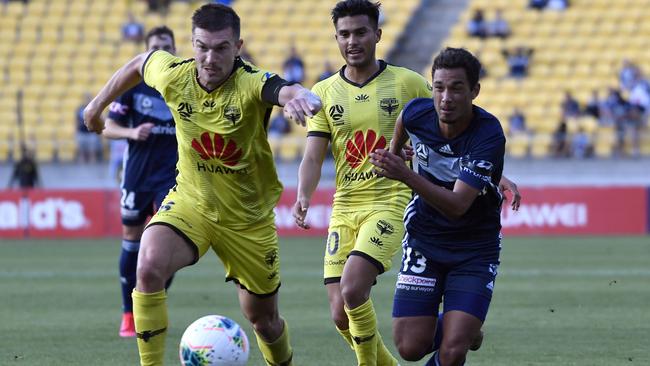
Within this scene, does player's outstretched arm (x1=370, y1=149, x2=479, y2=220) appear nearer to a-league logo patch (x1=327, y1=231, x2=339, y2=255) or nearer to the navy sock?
a-league logo patch (x1=327, y1=231, x2=339, y2=255)

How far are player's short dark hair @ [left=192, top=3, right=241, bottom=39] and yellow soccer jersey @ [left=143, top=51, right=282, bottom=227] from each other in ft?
0.94

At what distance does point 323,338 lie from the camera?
1020 centimetres

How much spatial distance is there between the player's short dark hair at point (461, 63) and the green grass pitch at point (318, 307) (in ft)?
8.24

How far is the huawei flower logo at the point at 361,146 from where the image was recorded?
833 cm

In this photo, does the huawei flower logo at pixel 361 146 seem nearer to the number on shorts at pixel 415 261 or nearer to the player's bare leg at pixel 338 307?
the player's bare leg at pixel 338 307

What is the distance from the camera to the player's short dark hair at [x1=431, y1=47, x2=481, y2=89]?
6984 millimetres

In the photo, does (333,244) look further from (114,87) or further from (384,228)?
(114,87)

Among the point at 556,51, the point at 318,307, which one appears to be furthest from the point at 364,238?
the point at 556,51

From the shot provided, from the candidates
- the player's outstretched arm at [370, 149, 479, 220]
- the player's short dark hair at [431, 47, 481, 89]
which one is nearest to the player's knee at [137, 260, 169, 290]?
the player's outstretched arm at [370, 149, 479, 220]

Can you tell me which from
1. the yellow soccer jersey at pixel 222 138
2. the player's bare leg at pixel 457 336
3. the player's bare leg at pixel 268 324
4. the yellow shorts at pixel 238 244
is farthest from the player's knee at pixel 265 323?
the player's bare leg at pixel 457 336

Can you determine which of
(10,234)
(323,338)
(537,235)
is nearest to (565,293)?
(323,338)

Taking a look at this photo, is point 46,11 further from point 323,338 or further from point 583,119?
point 323,338

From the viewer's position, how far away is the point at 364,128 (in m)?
8.37

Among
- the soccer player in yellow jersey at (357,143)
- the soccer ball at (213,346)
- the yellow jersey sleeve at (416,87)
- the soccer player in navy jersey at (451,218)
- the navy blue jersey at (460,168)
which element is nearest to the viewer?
the soccer ball at (213,346)
